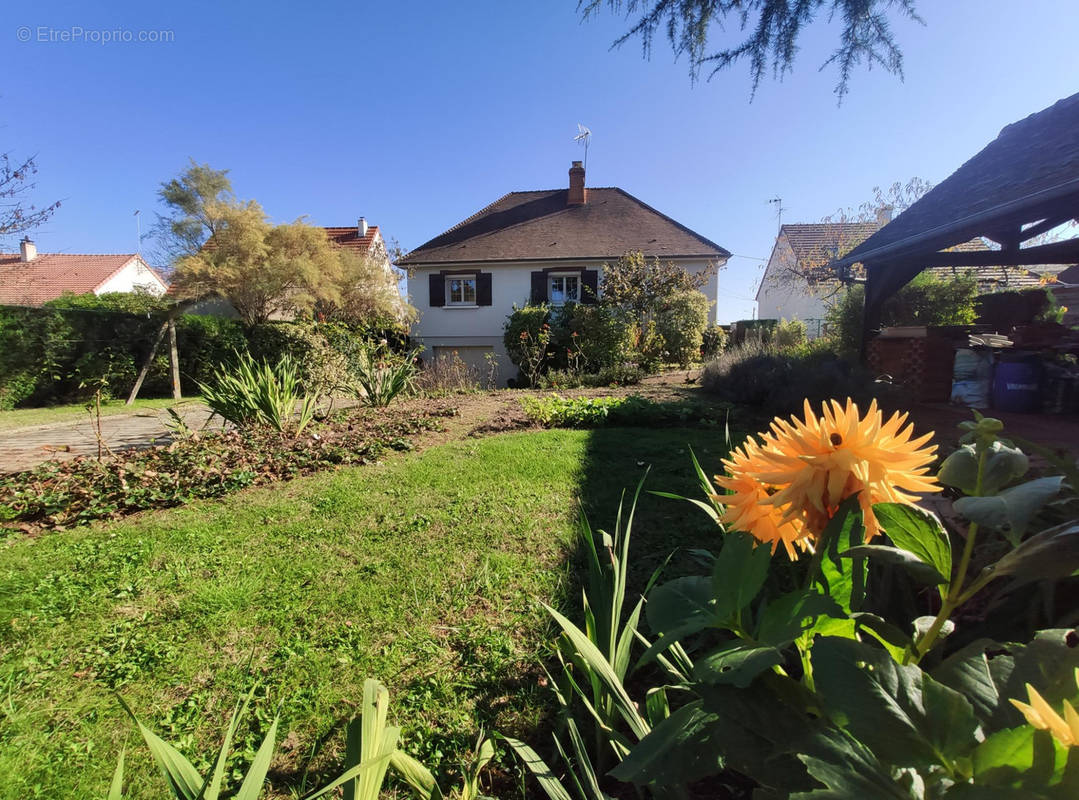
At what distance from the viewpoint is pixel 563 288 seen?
15898 millimetres

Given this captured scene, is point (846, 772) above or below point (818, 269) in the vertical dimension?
below

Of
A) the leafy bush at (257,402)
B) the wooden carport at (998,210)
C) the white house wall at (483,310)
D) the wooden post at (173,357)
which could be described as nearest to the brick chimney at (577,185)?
the white house wall at (483,310)

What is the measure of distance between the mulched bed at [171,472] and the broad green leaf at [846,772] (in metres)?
4.00

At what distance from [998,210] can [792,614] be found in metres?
5.74

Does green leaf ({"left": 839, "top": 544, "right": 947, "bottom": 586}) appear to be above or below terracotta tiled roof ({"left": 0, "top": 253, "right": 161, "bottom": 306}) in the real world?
below

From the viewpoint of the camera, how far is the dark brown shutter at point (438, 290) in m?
16.3

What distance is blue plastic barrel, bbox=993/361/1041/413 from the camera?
5.55 m

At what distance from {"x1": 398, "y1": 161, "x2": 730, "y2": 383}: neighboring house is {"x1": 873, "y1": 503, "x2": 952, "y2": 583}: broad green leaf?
14562 millimetres

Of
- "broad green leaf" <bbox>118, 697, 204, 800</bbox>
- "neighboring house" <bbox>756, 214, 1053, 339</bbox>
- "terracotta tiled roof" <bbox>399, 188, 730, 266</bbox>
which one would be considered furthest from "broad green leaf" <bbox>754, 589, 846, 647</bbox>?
"terracotta tiled roof" <bbox>399, 188, 730, 266</bbox>

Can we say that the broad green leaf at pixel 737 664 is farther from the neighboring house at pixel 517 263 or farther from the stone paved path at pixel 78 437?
the neighboring house at pixel 517 263

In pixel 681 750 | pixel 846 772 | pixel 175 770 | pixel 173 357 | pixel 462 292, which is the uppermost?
pixel 462 292

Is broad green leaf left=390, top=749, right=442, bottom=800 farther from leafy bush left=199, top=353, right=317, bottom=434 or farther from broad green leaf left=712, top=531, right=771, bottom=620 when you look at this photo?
leafy bush left=199, top=353, right=317, bottom=434

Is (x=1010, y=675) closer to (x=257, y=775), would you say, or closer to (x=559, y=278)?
(x=257, y=775)

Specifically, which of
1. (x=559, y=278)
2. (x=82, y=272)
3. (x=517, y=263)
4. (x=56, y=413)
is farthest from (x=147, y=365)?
(x=82, y=272)
